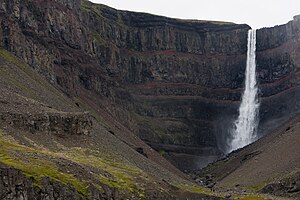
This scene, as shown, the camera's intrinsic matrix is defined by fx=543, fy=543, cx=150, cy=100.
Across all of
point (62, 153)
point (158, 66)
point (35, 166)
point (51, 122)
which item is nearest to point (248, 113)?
point (158, 66)

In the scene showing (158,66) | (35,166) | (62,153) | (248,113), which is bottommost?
(248,113)

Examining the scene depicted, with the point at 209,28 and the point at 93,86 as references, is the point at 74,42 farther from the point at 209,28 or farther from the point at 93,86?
the point at 209,28

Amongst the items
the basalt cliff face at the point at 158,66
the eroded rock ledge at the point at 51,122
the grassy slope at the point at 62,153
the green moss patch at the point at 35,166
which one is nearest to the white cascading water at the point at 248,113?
the basalt cliff face at the point at 158,66

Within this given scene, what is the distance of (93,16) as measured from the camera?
497ft

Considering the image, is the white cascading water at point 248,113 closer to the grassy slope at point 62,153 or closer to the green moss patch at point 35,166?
the grassy slope at point 62,153

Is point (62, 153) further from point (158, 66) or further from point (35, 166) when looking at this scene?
Result: point (158, 66)

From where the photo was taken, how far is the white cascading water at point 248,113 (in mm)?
145250

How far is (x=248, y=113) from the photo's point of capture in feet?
499

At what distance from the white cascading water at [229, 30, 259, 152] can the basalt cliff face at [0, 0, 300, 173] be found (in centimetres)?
207

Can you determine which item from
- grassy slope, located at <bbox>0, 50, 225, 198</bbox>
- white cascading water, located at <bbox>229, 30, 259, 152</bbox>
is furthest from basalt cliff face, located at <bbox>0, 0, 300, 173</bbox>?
grassy slope, located at <bbox>0, 50, 225, 198</bbox>

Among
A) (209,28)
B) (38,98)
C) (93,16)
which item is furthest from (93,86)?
(209,28)

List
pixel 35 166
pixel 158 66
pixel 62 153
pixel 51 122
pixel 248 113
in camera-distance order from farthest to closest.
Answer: pixel 158 66 → pixel 248 113 → pixel 51 122 → pixel 62 153 → pixel 35 166

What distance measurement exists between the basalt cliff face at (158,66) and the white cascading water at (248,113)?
2066 millimetres

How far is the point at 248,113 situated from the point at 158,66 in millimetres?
30096
